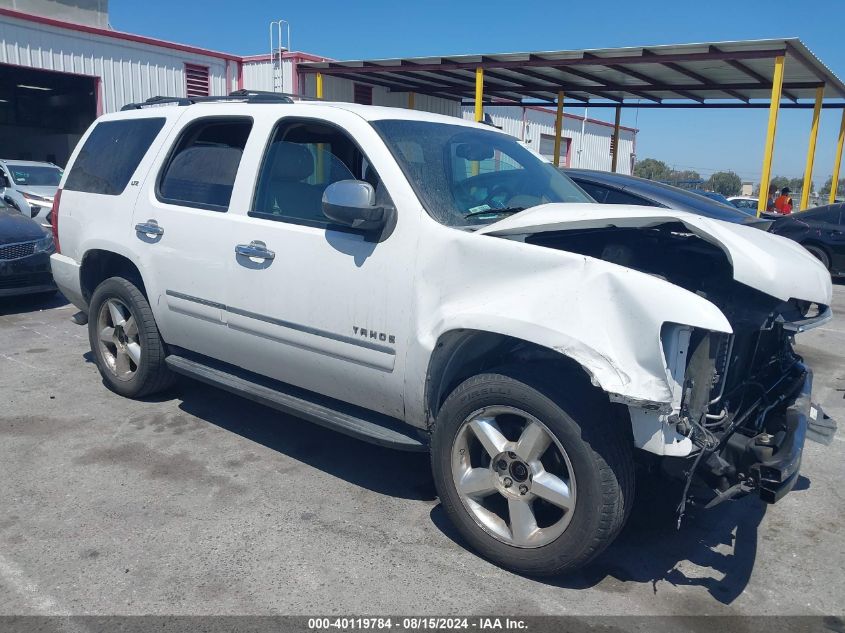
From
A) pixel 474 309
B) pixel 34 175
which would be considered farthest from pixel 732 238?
pixel 34 175

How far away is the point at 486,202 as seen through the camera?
12.0ft

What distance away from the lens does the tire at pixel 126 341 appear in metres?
4.68

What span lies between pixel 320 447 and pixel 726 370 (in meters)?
2.46

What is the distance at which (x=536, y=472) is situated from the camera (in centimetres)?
294

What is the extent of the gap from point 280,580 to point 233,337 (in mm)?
1566

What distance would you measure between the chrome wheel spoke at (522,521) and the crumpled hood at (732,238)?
46.3 inches

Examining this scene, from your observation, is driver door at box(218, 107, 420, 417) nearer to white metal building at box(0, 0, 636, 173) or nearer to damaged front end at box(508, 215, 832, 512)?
damaged front end at box(508, 215, 832, 512)

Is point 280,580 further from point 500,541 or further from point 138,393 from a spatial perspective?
point 138,393

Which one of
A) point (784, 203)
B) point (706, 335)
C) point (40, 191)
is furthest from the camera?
point (784, 203)

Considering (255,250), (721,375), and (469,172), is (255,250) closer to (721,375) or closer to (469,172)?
(469,172)

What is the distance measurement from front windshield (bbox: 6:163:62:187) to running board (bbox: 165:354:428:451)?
1225cm

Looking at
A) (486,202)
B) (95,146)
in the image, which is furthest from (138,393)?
(486,202)

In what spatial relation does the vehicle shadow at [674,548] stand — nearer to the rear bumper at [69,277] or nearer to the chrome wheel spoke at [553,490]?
the chrome wheel spoke at [553,490]

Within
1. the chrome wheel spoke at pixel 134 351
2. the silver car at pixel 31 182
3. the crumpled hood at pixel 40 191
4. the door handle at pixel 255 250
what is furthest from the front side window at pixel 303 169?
the crumpled hood at pixel 40 191
